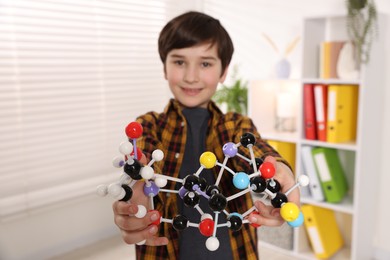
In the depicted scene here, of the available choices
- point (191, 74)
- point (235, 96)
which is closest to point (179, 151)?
point (191, 74)

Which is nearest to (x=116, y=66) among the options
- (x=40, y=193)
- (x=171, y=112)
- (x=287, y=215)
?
(x=40, y=193)

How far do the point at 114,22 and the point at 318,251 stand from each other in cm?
180

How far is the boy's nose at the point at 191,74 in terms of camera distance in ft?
3.30

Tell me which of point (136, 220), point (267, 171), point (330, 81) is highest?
point (330, 81)

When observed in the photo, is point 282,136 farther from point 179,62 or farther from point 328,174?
point 179,62

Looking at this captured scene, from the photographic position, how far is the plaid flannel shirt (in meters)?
1.00

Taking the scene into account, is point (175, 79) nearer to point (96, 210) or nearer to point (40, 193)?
point (40, 193)

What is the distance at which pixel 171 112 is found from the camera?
1119mm

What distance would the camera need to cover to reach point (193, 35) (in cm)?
102

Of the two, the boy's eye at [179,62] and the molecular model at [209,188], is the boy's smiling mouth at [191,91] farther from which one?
the molecular model at [209,188]

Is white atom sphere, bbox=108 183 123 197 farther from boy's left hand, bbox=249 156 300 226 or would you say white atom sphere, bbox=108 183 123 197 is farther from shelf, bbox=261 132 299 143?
shelf, bbox=261 132 299 143

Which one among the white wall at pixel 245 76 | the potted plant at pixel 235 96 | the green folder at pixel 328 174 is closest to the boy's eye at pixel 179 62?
the green folder at pixel 328 174

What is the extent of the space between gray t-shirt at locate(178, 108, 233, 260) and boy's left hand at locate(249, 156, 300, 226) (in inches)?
9.3

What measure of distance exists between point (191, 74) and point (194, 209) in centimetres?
34
